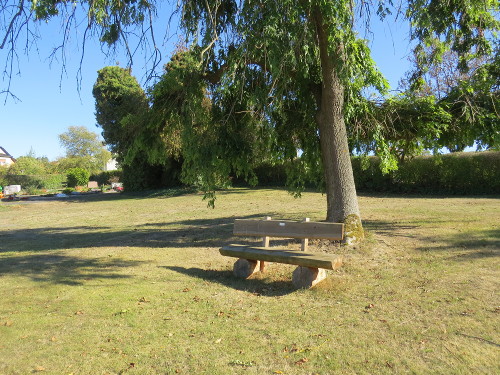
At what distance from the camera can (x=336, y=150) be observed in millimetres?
8109

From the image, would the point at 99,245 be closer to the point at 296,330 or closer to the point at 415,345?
the point at 296,330

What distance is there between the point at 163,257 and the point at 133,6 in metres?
4.76

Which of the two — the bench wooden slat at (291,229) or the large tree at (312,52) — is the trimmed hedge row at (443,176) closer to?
the large tree at (312,52)

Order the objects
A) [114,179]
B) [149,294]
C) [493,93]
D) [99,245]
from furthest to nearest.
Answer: [114,179], [99,245], [493,93], [149,294]

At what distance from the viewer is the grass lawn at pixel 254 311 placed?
370cm

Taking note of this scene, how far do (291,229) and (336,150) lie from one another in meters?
2.35

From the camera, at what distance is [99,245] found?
33.9 ft

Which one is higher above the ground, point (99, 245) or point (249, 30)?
point (249, 30)

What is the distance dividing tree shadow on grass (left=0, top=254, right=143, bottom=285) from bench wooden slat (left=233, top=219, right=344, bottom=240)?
7.09 feet

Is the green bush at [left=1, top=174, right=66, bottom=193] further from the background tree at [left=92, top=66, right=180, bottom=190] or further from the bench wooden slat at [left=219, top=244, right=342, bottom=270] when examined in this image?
the bench wooden slat at [left=219, top=244, right=342, bottom=270]

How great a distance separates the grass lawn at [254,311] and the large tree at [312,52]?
194 cm

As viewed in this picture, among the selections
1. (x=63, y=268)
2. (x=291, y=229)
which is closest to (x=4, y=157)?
(x=63, y=268)

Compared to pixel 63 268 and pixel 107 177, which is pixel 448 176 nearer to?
pixel 63 268

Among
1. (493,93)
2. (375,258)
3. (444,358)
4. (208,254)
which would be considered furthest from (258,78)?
(444,358)
